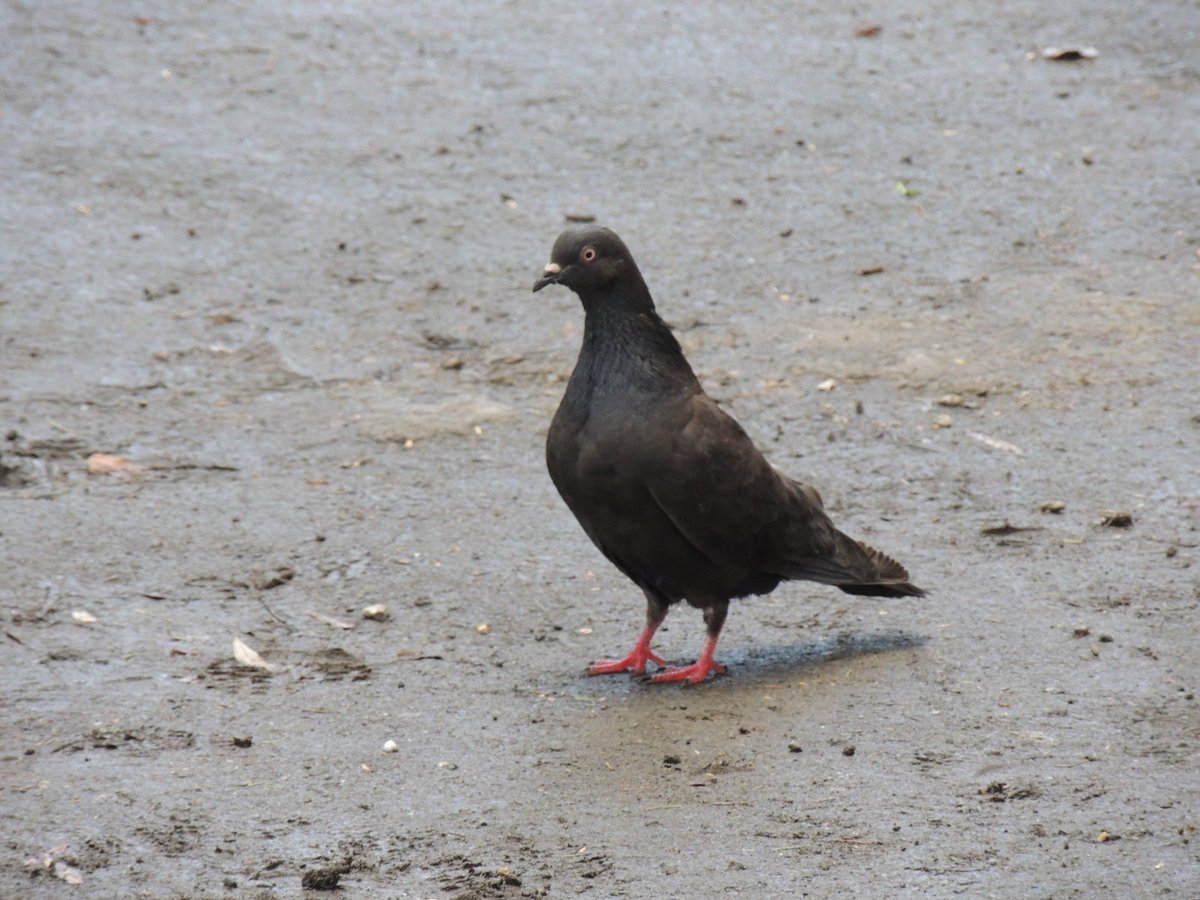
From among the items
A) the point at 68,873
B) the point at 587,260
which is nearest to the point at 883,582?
the point at 587,260

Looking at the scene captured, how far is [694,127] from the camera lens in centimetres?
946

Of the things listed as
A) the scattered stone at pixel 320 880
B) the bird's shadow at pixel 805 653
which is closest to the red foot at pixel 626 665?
the bird's shadow at pixel 805 653

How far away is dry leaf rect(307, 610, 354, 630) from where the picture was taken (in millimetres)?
5273

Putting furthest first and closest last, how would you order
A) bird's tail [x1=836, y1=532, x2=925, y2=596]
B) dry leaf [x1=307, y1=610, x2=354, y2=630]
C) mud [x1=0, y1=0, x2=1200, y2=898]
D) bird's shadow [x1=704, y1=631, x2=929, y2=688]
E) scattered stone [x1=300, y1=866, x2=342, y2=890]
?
dry leaf [x1=307, y1=610, x2=354, y2=630] < bird's tail [x1=836, y1=532, x2=925, y2=596] < bird's shadow [x1=704, y1=631, x2=929, y2=688] < mud [x1=0, y1=0, x2=1200, y2=898] < scattered stone [x1=300, y1=866, x2=342, y2=890]

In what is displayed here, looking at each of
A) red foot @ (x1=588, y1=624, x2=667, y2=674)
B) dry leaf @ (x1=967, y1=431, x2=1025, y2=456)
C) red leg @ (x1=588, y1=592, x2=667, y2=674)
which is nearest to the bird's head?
red leg @ (x1=588, y1=592, x2=667, y2=674)

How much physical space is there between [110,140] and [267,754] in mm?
5994

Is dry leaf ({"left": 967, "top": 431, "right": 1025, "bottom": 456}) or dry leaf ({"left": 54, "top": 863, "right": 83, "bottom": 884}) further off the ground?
dry leaf ({"left": 967, "top": 431, "right": 1025, "bottom": 456})

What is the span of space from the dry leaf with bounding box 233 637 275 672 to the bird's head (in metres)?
1.48

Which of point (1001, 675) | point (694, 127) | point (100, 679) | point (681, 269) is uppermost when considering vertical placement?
point (694, 127)

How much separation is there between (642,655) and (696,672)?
0.62 feet

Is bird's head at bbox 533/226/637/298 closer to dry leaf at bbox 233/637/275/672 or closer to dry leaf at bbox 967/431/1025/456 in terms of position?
dry leaf at bbox 233/637/275/672

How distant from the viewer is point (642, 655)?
507 centimetres

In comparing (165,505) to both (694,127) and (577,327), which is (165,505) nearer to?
(577,327)

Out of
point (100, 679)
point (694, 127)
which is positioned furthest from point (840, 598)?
point (694, 127)
